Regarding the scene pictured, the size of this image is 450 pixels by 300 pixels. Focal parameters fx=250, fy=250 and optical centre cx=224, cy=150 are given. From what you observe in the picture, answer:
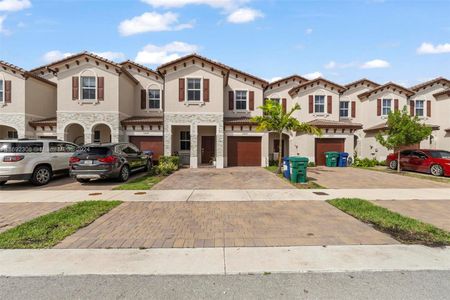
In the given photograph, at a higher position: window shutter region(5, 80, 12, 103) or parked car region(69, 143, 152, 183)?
window shutter region(5, 80, 12, 103)

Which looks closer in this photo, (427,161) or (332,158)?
(427,161)

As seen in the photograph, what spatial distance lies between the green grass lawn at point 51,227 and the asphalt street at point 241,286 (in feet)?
4.15

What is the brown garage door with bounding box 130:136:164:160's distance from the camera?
17.7 meters

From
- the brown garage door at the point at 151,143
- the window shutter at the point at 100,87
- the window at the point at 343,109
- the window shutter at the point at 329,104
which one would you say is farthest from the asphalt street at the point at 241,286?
the window at the point at 343,109

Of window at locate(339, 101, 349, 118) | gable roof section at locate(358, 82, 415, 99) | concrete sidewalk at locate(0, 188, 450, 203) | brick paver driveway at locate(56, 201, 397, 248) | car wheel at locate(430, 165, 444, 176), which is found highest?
gable roof section at locate(358, 82, 415, 99)

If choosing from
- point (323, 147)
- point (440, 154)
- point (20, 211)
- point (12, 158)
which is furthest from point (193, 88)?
point (440, 154)

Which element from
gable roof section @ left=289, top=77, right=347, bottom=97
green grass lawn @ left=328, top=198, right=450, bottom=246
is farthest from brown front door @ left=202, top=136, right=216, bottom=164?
green grass lawn @ left=328, top=198, right=450, bottom=246

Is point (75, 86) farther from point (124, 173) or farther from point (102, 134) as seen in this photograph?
point (124, 173)

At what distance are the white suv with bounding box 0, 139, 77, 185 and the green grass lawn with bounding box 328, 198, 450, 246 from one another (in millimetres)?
11377

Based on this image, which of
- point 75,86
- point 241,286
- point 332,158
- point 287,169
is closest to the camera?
point 241,286

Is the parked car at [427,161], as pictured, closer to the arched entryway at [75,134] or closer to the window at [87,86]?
the window at [87,86]

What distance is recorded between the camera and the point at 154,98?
19.9 m

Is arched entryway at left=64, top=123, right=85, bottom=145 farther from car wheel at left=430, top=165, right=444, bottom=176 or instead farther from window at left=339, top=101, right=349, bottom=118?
car wheel at left=430, top=165, right=444, bottom=176

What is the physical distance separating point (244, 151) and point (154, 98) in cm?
834
